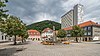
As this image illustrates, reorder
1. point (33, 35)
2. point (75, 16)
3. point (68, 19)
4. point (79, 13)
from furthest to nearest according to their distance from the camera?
point (68, 19) < point (75, 16) < point (79, 13) < point (33, 35)

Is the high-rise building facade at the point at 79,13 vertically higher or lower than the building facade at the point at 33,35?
higher

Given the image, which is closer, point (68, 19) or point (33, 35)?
point (33, 35)

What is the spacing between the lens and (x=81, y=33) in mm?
68438

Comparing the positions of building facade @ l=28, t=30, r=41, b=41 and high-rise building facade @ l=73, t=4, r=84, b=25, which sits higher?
high-rise building facade @ l=73, t=4, r=84, b=25

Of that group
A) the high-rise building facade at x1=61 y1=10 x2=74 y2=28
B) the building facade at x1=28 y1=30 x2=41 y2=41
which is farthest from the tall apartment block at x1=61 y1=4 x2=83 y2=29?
the building facade at x1=28 y1=30 x2=41 y2=41

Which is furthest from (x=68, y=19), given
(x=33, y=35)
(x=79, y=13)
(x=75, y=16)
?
(x=33, y=35)

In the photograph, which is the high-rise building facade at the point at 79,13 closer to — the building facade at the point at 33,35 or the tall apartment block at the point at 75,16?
the tall apartment block at the point at 75,16

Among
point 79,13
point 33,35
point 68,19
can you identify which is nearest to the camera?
point 33,35

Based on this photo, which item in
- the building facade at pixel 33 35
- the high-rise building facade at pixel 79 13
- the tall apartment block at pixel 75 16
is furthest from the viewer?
the tall apartment block at pixel 75 16

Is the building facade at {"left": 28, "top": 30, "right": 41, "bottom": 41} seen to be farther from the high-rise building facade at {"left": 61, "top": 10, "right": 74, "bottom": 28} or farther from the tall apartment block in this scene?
the high-rise building facade at {"left": 61, "top": 10, "right": 74, "bottom": 28}

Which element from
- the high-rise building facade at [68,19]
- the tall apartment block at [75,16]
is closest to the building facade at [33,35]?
the tall apartment block at [75,16]

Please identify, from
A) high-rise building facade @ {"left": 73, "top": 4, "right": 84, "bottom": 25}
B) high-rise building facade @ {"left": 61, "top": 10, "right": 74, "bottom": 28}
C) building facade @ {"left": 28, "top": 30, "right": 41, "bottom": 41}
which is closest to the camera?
building facade @ {"left": 28, "top": 30, "right": 41, "bottom": 41}

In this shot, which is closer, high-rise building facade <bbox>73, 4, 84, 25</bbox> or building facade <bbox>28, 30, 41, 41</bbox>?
building facade <bbox>28, 30, 41, 41</bbox>

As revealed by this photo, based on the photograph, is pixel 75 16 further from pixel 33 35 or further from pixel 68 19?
pixel 33 35
